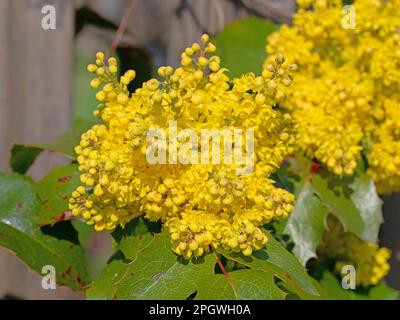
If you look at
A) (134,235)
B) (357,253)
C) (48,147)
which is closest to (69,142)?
(48,147)

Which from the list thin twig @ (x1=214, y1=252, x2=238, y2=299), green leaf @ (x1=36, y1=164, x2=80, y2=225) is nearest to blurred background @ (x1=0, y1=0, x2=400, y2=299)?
green leaf @ (x1=36, y1=164, x2=80, y2=225)

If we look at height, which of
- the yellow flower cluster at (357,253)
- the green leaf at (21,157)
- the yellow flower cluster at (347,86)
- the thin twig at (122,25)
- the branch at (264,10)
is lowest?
the yellow flower cluster at (357,253)

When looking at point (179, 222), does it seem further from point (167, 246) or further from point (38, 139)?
point (38, 139)

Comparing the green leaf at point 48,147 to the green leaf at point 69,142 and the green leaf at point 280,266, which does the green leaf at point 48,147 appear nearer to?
the green leaf at point 69,142

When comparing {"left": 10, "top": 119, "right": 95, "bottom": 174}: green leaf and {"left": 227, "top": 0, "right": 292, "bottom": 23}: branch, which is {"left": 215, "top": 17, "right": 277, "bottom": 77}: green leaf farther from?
{"left": 10, "top": 119, "right": 95, "bottom": 174}: green leaf

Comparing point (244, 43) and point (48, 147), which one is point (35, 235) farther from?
point (244, 43)

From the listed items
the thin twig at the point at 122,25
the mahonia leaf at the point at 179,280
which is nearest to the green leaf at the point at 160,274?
the mahonia leaf at the point at 179,280
